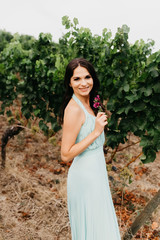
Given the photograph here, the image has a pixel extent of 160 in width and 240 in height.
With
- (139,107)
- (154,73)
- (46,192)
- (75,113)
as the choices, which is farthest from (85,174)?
(46,192)

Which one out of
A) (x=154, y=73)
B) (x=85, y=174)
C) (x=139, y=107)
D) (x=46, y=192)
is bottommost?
(x=46, y=192)

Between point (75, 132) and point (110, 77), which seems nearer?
point (75, 132)

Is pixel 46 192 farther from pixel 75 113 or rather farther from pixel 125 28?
pixel 125 28

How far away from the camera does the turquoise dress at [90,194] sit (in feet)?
5.88

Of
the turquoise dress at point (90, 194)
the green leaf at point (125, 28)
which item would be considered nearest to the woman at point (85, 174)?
the turquoise dress at point (90, 194)

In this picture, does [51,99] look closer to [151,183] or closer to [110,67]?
[110,67]

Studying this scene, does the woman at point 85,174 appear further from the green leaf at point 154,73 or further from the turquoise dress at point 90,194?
the green leaf at point 154,73

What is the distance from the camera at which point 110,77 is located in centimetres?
303

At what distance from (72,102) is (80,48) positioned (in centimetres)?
167

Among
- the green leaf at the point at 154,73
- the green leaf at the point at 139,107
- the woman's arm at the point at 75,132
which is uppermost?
the green leaf at the point at 154,73

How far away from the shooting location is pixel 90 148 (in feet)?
5.99

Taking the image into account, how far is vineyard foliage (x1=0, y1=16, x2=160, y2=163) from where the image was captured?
2.32 meters

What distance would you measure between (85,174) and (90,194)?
0.57 feet

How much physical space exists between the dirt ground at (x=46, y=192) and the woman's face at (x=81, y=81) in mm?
1474
